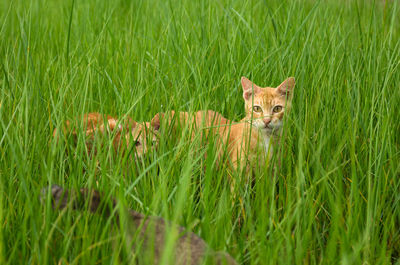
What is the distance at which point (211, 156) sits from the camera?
5.20 ft

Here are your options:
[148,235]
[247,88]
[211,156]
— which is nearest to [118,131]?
[247,88]

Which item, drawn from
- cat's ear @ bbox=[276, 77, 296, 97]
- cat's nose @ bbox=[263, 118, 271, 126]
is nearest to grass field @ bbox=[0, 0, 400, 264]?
cat's ear @ bbox=[276, 77, 296, 97]

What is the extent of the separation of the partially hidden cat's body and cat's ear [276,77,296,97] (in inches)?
45.3

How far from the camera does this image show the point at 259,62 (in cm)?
255

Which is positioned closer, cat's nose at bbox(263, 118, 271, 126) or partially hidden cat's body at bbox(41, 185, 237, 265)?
partially hidden cat's body at bbox(41, 185, 237, 265)

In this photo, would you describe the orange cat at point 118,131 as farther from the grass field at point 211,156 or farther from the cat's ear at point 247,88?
the cat's ear at point 247,88

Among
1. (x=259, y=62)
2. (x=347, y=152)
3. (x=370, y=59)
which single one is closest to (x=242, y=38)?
(x=259, y=62)

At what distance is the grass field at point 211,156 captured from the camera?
4.44ft

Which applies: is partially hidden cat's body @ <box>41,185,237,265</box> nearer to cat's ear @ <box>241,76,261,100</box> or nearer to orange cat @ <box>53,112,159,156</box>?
orange cat @ <box>53,112,159,156</box>

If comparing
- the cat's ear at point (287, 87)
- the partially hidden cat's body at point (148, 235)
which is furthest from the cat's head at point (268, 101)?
the partially hidden cat's body at point (148, 235)

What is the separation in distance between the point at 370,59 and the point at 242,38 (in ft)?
2.70

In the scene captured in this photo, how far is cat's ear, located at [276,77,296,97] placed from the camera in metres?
2.20

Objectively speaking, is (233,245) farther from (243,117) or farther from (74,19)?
(74,19)

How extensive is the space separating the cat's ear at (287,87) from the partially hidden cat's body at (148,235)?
1150 millimetres
